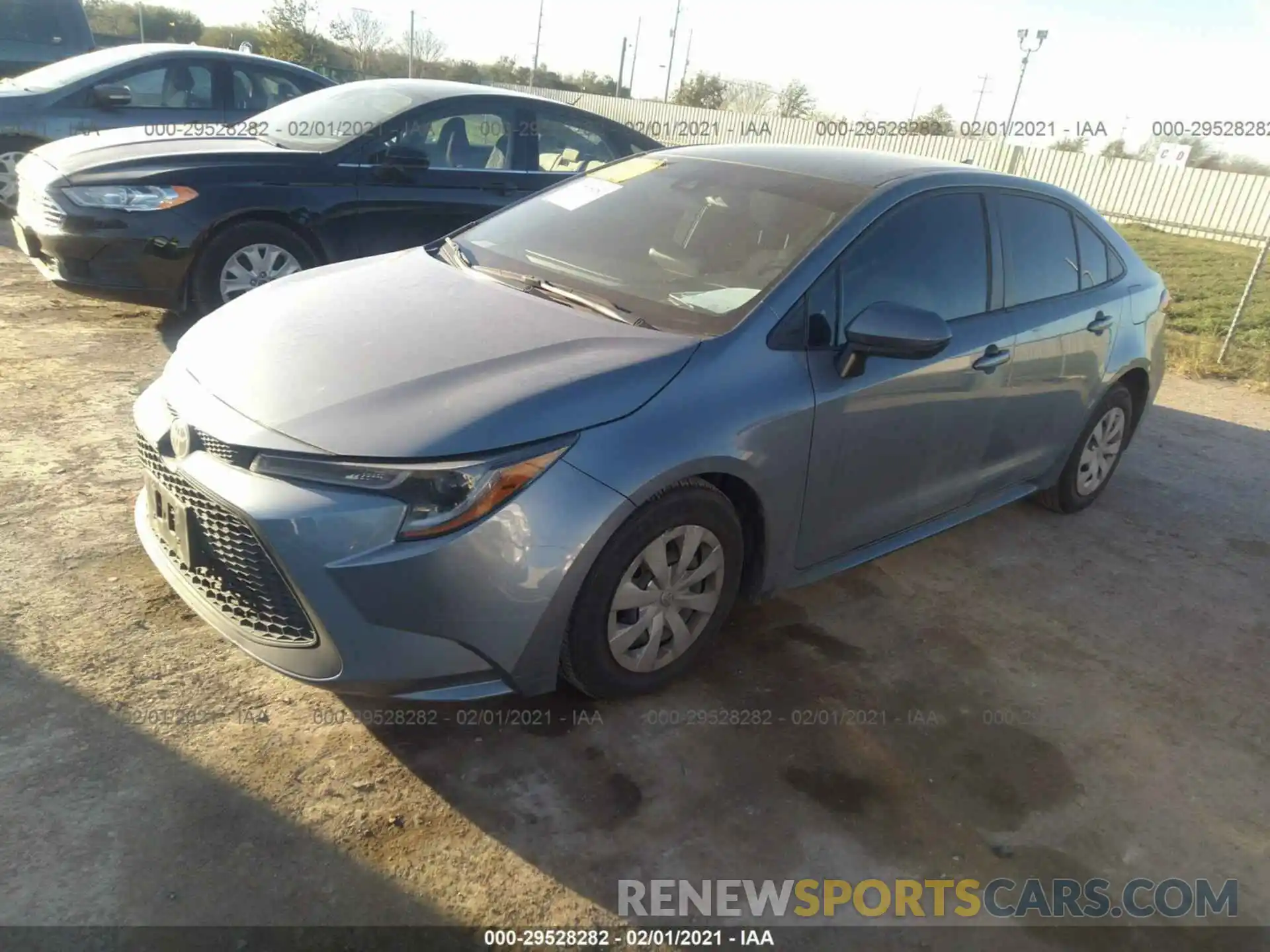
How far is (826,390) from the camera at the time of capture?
9.37 ft

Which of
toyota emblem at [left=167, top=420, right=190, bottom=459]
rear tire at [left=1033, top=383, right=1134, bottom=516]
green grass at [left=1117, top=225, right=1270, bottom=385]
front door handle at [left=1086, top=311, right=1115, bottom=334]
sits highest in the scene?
front door handle at [left=1086, top=311, right=1115, bottom=334]

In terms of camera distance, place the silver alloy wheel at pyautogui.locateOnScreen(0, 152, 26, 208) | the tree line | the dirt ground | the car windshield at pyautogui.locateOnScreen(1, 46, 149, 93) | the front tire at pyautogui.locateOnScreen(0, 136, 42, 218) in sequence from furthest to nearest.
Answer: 1. the tree line
2. the silver alloy wheel at pyautogui.locateOnScreen(0, 152, 26, 208)
3. the front tire at pyautogui.locateOnScreen(0, 136, 42, 218)
4. the car windshield at pyautogui.locateOnScreen(1, 46, 149, 93)
5. the dirt ground

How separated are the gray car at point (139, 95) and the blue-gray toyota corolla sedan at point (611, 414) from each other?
5323 mm

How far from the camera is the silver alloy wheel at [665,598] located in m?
2.54

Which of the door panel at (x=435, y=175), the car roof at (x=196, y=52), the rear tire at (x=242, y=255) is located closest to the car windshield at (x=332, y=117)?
the door panel at (x=435, y=175)

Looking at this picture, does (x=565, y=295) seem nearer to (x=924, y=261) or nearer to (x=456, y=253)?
(x=456, y=253)

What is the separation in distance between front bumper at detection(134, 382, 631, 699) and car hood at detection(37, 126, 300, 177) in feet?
11.6

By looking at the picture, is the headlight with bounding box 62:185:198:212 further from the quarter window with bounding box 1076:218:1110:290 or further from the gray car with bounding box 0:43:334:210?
the quarter window with bounding box 1076:218:1110:290

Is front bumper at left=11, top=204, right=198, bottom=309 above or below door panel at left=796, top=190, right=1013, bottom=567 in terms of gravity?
below

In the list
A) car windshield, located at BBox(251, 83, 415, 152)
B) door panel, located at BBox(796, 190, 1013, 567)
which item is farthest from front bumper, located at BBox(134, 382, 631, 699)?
car windshield, located at BBox(251, 83, 415, 152)

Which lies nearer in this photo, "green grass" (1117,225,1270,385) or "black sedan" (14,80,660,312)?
"black sedan" (14,80,660,312)

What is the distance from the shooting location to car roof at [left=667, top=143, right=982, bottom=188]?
3.34 meters

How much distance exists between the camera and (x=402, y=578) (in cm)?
215

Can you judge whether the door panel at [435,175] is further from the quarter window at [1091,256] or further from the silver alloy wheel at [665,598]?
the silver alloy wheel at [665,598]
